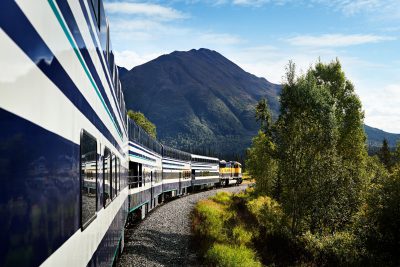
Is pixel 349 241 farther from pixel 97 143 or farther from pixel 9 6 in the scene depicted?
pixel 9 6

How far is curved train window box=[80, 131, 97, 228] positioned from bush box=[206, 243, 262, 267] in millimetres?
10452

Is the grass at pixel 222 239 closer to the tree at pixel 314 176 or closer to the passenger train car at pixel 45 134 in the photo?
the tree at pixel 314 176

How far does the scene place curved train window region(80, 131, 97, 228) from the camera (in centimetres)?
445

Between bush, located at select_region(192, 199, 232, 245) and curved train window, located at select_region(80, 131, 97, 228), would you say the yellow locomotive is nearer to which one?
bush, located at select_region(192, 199, 232, 245)

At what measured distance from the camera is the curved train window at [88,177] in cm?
445

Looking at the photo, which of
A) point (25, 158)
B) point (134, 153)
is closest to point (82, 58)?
point (25, 158)

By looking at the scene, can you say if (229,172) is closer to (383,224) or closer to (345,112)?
(345,112)

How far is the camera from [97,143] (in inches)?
231

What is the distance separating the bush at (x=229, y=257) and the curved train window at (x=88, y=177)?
412 inches

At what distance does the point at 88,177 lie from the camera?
4.93 metres

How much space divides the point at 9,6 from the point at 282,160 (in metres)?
23.1

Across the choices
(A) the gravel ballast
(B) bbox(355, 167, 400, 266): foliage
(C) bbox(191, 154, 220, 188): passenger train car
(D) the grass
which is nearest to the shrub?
(D) the grass

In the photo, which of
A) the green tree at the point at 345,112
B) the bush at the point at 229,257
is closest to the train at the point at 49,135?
the bush at the point at 229,257

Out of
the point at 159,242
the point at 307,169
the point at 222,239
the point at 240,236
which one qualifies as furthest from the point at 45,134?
the point at 307,169
